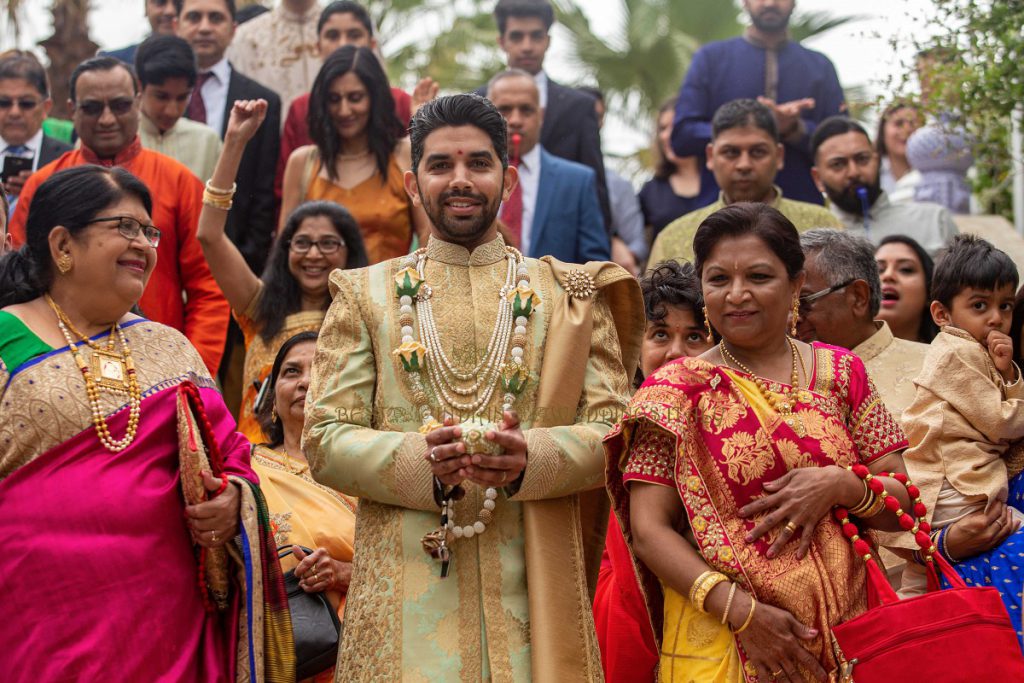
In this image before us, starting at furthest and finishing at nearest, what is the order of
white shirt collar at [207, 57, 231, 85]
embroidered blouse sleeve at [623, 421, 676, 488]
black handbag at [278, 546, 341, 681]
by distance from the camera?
1. white shirt collar at [207, 57, 231, 85]
2. black handbag at [278, 546, 341, 681]
3. embroidered blouse sleeve at [623, 421, 676, 488]

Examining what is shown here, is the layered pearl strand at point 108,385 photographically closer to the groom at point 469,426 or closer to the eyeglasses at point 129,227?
the eyeglasses at point 129,227

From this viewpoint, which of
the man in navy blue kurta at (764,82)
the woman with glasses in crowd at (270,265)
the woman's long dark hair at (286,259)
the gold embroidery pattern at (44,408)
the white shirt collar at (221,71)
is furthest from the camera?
the white shirt collar at (221,71)

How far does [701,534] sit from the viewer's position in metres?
3.81

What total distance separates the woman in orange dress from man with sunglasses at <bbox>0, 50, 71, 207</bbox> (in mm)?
1543

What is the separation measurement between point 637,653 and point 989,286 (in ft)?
6.45

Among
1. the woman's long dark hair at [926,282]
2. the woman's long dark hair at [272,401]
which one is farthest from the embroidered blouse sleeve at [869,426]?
the woman's long dark hair at [272,401]

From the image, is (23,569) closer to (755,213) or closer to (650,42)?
(755,213)

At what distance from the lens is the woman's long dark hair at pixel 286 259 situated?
650 centimetres

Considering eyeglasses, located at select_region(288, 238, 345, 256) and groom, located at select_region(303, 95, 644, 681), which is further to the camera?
eyeglasses, located at select_region(288, 238, 345, 256)

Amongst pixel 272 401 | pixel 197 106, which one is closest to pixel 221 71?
pixel 197 106

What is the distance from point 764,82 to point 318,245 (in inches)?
136

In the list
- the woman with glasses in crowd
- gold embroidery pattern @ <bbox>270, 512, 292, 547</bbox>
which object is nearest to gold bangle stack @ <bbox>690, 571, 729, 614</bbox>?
gold embroidery pattern @ <bbox>270, 512, 292, 547</bbox>

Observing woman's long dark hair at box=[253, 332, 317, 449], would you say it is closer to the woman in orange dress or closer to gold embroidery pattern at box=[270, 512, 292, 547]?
gold embroidery pattern at box=[270, 512, 292, 547]

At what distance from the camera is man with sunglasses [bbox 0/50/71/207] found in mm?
7793
